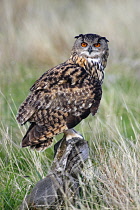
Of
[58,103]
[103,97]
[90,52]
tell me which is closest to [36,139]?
[58,103]

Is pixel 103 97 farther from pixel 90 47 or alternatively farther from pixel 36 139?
pixel 36 139

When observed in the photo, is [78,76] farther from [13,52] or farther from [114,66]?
[13,52]

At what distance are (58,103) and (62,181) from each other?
2.75 ft

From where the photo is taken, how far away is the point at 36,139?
12.7ft

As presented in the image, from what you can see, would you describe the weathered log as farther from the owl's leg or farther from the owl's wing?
the owl's wing

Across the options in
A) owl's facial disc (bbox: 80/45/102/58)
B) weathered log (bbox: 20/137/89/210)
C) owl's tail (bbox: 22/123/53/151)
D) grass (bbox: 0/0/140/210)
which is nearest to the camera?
weathered log (bbox: 20/137/89/210)

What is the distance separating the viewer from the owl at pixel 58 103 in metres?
3.96

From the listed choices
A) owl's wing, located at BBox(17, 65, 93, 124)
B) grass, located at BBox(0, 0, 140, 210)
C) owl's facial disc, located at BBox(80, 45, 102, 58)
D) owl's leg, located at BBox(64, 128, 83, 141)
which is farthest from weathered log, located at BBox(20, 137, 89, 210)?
owl's facial disc, located at BBox(80, 45, 102, 58)

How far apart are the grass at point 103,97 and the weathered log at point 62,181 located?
111mm

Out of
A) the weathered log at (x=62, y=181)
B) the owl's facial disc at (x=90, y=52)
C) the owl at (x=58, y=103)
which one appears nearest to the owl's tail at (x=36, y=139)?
the owl at (x=58, y=103)

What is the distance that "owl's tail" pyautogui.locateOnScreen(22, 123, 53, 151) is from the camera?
386 cm

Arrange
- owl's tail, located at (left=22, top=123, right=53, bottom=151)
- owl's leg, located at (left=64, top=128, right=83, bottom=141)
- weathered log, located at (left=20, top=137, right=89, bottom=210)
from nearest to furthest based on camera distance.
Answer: weathered log, located at (left=20, top=137, right=89, bottom=210)
owl's tail, located at (left=22, top=123, right=53, bottom=151)
owl's leg, located at (left=64, top=128, right=83, bottom=141)

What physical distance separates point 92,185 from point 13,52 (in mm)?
8052

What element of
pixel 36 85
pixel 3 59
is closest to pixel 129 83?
pixel 3 59
